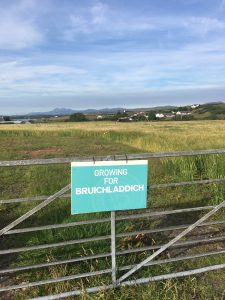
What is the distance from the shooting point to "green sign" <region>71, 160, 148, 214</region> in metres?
3.65

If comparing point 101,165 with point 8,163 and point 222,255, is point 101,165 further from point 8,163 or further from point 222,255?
point 222,255

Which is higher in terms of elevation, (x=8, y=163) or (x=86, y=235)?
(x=8, y=163)

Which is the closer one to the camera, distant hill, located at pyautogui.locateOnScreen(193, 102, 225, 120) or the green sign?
the green sign

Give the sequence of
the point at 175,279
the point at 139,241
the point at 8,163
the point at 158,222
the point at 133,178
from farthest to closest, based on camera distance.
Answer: the point at 158,222
the point at 139,241
the point at 175,279
the point at 133,178
the point at 8,163

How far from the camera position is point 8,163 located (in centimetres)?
356

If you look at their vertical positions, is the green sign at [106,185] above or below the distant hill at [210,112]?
below

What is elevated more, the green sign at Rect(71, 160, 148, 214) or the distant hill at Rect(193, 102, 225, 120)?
the distant hill at Rect(193, 102, 225, 120)

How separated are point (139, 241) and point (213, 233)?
52.3 inches

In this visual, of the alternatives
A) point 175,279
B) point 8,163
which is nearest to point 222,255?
point 175,279

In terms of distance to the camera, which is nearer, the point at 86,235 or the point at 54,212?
the point at 86,235

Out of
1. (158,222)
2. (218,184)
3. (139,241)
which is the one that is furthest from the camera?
(218,184)

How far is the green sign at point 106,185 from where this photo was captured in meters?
3.65

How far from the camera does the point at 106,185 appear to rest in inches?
147

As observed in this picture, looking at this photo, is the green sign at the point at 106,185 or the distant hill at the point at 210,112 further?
the distant hill at the point at 210,112
